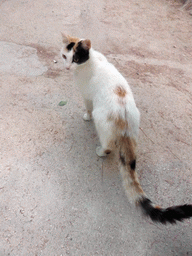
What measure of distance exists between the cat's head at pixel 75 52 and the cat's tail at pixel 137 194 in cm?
89

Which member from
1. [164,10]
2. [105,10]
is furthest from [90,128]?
[164,10]

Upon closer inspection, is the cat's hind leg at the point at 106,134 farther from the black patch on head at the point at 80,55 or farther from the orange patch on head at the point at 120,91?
the black patch on head at the point at 80,55

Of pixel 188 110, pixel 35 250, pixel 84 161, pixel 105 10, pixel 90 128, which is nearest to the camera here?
pixel 35 250

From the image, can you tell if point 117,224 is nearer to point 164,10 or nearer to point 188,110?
point 188,110

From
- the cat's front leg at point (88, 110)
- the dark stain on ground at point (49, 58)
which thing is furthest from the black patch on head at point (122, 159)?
the dark stain on ground at point (49, 58)

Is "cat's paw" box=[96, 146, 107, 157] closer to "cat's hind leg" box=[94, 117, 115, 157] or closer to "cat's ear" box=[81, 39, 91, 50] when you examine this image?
"cat's hind leg" box=[94, 117, 115, 157]

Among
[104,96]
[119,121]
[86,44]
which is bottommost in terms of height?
[119,121]

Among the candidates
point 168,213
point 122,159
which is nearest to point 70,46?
point 122,159

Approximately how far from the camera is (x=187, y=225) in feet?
5.91

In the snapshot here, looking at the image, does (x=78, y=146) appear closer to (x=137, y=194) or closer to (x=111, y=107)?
(x=111, y=107)

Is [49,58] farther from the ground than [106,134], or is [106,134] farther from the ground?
[106,134]

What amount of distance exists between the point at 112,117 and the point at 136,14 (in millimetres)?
4126

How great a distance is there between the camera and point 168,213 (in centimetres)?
135

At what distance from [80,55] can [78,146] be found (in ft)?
3.37
